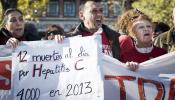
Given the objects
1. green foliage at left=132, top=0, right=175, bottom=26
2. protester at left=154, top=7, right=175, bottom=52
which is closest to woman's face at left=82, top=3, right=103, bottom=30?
protester at left=154, top=7, right=175, bottom=52

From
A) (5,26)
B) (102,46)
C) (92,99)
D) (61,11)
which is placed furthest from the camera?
(61,11)

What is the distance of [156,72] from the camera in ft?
22.7

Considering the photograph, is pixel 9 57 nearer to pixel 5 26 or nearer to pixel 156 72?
pixel 5 26

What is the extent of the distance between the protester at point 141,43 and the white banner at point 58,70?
0.47 metres

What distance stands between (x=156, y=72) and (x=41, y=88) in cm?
129

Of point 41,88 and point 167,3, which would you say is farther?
point 167,3

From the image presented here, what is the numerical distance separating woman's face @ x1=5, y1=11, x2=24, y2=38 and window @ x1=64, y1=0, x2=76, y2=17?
121 ft

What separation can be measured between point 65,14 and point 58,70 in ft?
124

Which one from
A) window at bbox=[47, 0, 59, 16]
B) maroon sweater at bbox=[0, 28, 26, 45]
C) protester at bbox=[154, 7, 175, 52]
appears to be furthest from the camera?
window at bbox=[47, 0, 59, 16]

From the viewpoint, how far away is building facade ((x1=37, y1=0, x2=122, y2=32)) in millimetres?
42656

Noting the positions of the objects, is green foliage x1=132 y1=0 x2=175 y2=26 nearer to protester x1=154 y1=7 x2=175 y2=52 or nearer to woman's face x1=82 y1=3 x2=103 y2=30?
protester x1=154 y1=7 x2=175 y2=52

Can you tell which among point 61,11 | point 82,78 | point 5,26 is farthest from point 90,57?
point 61,11

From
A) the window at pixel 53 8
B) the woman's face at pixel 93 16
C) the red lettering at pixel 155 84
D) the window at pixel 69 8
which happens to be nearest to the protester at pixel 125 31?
the woman's face at pixel 93 16

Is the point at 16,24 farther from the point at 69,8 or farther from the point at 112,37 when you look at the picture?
the point at 69,8
